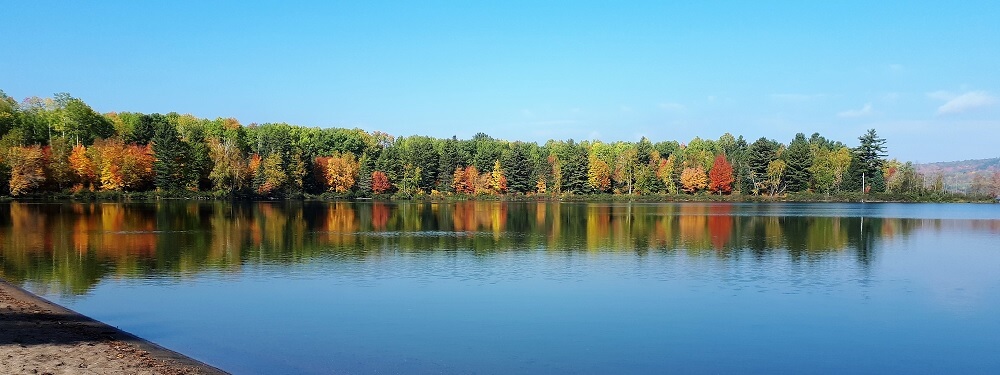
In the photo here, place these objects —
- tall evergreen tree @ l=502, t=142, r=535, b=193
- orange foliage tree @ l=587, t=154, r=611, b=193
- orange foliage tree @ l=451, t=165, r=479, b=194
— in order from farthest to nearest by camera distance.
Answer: orange foliage tree @ l=451, t=165, r=479, b=194 → tall evergreen tree @ l=502, t=142, r=535, b=193 → orange foliage tree @ l=587, t=154, r=611, b=193

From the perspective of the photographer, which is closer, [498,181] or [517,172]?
[517,172]

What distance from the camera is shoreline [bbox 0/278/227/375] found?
908 cm

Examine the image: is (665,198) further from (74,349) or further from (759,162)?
(74,349)

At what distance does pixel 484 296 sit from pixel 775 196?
81.5 m

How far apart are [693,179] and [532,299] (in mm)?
81630

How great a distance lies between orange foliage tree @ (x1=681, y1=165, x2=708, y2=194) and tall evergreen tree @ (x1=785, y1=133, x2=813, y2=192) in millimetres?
10175

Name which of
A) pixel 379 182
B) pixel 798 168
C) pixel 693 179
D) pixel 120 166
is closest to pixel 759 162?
pixel 798 168

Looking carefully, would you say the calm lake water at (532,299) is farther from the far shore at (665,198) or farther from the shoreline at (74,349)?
the far shore at (665,198)

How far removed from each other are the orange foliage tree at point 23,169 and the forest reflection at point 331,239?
26.1m

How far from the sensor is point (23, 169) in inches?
2662

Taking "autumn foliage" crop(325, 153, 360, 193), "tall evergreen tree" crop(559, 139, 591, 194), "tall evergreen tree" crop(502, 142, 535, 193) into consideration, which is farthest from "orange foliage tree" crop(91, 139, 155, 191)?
"tall evergreen tree" crop(559, 139, 591, 194)

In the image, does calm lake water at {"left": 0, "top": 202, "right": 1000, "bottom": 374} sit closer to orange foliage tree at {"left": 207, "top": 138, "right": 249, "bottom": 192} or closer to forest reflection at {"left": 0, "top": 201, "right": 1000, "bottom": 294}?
forest reflection at {"left": 0, "top": 201, "right": 1000, "bottom": 294}

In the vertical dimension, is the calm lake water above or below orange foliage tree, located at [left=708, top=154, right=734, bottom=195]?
below

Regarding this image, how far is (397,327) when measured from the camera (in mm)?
13117
